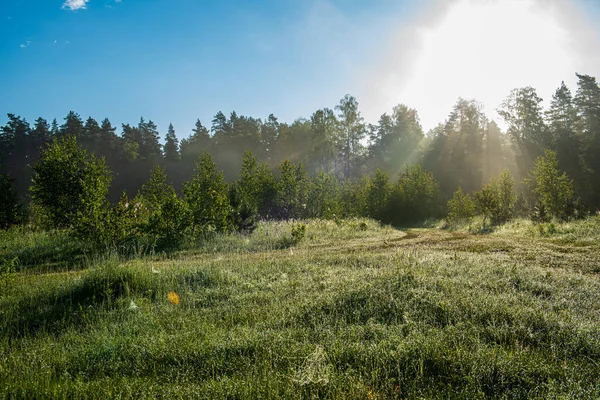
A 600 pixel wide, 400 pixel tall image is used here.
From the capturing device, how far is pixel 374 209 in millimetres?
32938

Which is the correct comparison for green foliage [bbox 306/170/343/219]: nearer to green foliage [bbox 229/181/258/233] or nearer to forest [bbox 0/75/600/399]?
forest [bbox 0/75/600/399]

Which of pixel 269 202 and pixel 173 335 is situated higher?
pixel 269 202

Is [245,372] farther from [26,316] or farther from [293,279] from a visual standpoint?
[26,316]

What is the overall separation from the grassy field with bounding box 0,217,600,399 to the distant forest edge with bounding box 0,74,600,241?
7.67 m

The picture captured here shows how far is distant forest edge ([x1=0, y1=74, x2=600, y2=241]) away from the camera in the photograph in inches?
709

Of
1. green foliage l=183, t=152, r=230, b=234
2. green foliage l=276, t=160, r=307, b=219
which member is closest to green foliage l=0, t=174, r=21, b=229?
green foliage l=183, t=152, r=230, b=234

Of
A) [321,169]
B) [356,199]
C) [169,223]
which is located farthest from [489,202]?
[321,169]

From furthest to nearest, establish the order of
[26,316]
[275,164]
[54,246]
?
1. [275,164]
2. [54,246]
3. [26,316]

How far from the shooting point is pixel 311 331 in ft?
15.3

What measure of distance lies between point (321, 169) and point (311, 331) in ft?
132

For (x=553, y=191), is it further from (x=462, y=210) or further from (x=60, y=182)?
(x=60, y=182)

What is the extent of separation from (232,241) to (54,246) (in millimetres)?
8291

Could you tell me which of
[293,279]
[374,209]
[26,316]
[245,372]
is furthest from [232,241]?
[374,209]

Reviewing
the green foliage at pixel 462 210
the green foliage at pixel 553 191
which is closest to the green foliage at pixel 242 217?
the green foliage at pixel 462 210
